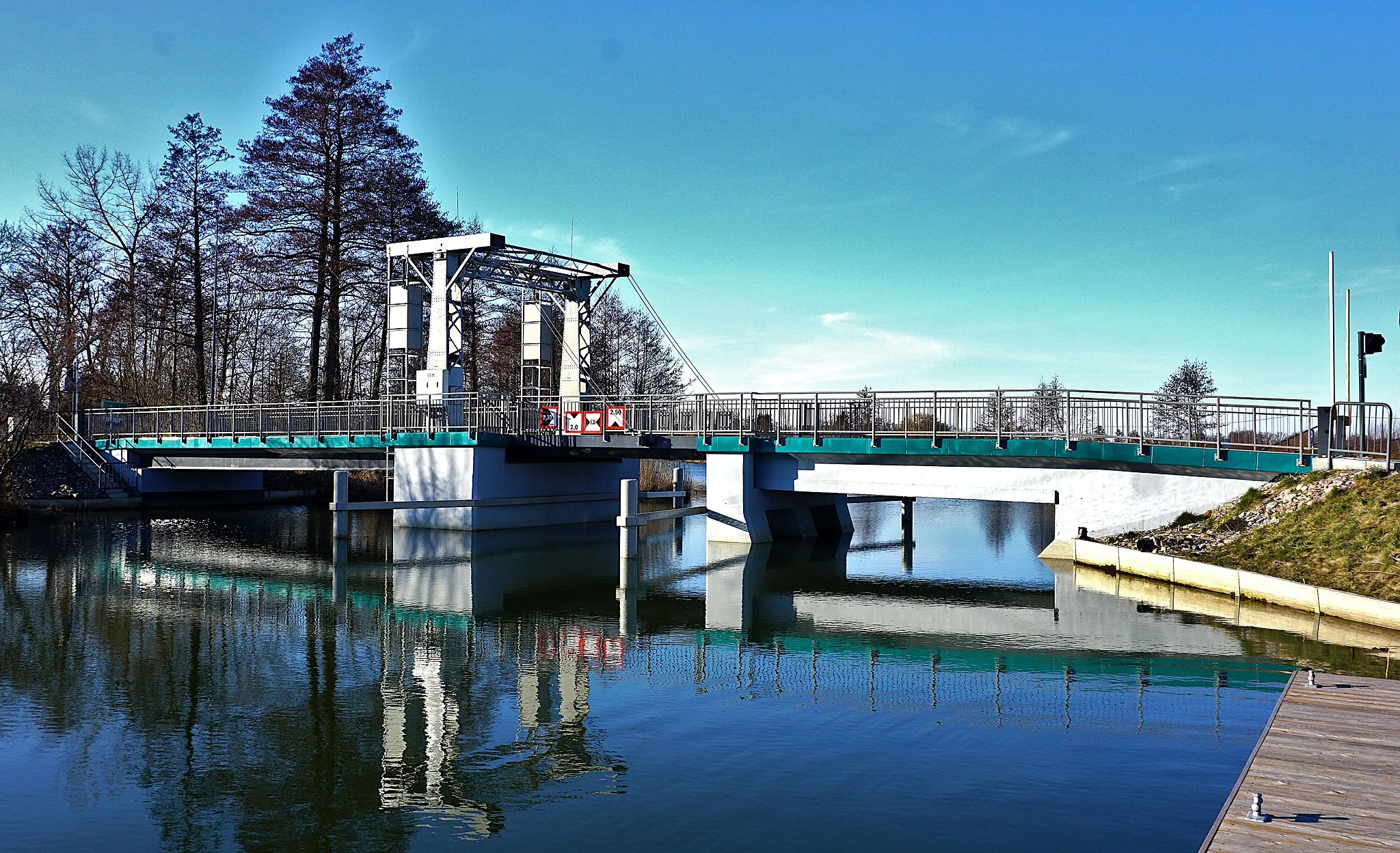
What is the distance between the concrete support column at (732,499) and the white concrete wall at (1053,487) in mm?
200

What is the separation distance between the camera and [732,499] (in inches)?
1128

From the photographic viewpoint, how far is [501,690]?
12.1 meters

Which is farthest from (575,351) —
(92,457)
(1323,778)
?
(1323,778)

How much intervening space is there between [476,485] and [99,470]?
64.9 feet

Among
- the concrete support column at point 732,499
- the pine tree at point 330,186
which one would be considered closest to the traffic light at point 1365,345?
the concrete support column at point 732,499

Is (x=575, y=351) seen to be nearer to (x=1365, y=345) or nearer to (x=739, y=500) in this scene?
(x=739, y=500)

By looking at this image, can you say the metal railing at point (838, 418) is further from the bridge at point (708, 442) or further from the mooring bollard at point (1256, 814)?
the mooring bollard at point (1256, 814)

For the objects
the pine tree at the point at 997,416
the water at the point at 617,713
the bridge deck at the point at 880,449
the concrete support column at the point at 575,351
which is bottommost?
the water at the point at 617,713

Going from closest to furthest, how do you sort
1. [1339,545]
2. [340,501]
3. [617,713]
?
[617,713], [1339,545], [340,501]

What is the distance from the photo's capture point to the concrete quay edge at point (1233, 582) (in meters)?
15.6

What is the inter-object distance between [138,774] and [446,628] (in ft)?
24.6

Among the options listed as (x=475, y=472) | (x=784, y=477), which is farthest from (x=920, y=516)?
(x=475, y=472)

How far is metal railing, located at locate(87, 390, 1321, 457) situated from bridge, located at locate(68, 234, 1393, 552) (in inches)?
1.9

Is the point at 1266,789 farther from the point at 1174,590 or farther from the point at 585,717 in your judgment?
the point at 1174,590
